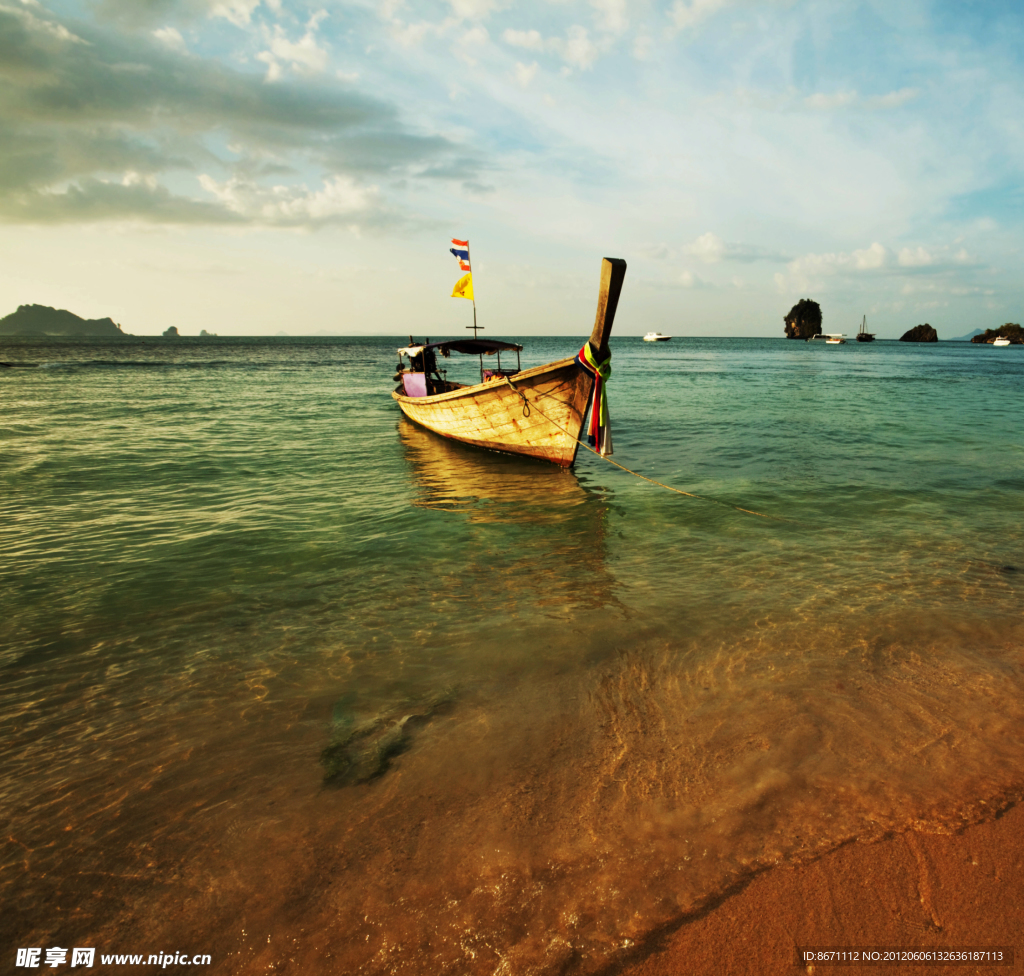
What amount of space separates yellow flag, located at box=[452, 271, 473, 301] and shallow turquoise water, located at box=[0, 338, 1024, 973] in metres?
7.29

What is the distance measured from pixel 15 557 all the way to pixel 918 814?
9760mm

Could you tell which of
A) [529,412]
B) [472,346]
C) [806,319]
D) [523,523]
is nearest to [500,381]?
[529,412]

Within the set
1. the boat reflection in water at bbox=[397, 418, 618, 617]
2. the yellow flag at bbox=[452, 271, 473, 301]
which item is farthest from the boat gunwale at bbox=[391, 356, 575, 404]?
the yellow flag at bbox=[452, 271, 473, 301]

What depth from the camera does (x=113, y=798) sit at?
10.8 ft

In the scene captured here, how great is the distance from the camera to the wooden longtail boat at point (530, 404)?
9461mm

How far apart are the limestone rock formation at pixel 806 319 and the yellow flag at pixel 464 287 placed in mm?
157954

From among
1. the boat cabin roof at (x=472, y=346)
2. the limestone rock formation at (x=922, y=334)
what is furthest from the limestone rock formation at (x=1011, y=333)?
the boat cabin roof at (x=472, y=346)

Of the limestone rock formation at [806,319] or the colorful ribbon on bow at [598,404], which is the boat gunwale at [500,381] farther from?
the limestone rock formation at [806,319]

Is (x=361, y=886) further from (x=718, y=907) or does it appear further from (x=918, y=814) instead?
(x=918, y=814)

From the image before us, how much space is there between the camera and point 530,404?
→ 12.2 meters

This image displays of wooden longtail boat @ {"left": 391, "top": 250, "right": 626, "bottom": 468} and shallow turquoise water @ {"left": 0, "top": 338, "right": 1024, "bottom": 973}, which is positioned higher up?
wooden longtail boat @ {"left": 391, "top": 250, "right": 626, "bottom": 468}

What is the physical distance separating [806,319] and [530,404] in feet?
526

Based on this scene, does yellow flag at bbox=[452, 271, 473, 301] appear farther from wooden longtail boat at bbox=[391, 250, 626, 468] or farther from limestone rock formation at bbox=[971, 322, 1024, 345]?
limestone rock formation at bbox=[971, 322, 1024, 345]

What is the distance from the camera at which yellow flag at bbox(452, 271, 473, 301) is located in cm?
1439
